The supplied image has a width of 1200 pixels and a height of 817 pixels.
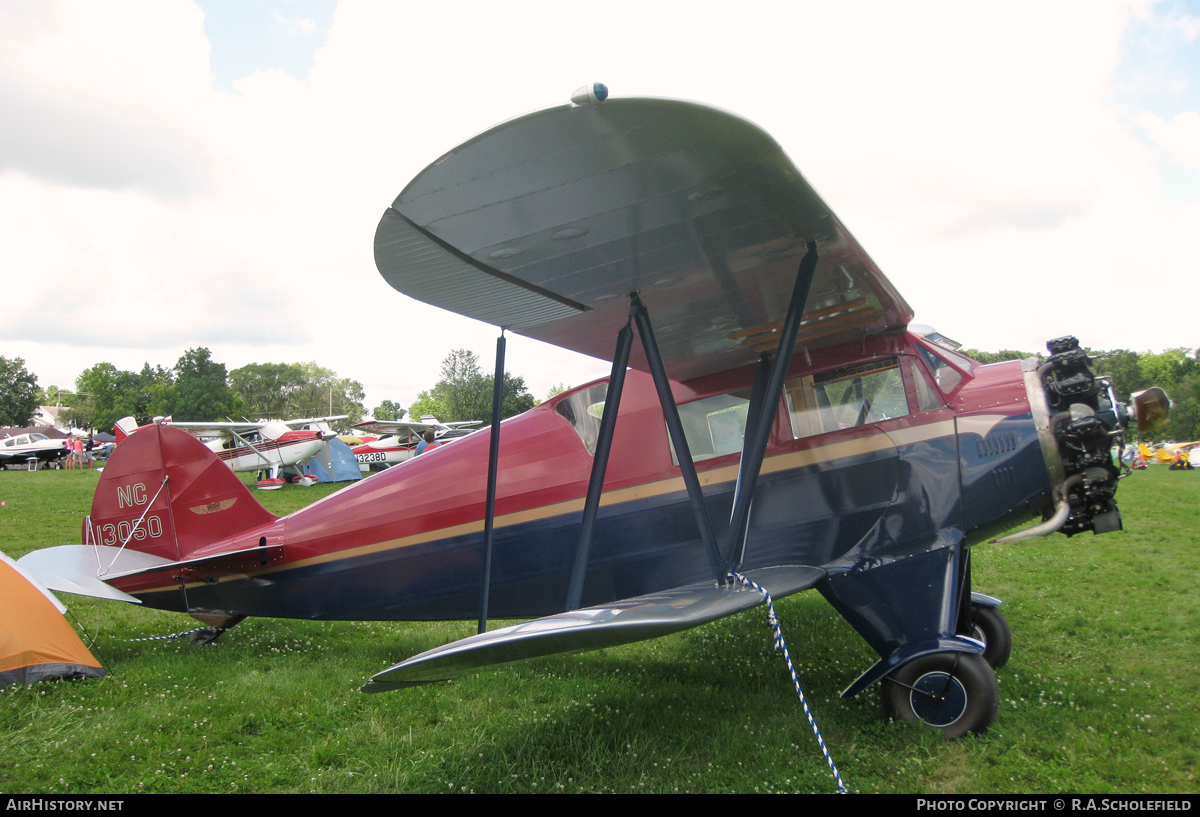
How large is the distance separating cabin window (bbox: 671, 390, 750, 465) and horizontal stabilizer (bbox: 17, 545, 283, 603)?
3.23 m

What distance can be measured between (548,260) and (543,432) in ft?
5.92

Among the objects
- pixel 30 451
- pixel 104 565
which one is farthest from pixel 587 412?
pixel 30 451

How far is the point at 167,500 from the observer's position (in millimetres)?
5668

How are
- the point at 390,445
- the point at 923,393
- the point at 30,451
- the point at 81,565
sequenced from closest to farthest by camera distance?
the point at 923,393, the point at 81,565, the point at 390,445, the point at 30,451

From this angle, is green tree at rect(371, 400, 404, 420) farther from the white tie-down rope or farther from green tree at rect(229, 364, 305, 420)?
the white tie-down rope

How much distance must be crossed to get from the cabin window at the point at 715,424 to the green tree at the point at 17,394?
371ft

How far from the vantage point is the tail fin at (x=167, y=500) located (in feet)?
18.5

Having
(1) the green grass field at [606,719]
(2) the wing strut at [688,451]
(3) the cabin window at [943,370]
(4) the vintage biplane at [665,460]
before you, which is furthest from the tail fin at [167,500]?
(3) the cabin window at [943,370]

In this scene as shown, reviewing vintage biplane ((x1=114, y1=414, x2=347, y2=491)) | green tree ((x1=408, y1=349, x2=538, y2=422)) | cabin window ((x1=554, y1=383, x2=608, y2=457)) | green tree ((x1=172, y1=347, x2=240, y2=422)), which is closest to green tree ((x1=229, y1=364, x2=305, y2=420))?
green tree ((x1=172, y1=347, x2=240, y2=422))

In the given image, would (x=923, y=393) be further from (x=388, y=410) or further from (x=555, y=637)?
(x=388, y=410)

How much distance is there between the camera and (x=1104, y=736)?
357cm

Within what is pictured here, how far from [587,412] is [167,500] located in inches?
146

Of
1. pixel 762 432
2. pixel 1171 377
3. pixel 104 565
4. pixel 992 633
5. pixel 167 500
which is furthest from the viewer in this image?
pixel 1171 377

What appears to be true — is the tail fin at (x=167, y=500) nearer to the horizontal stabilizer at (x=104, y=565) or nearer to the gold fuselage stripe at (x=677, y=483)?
the horizontal stabilizer at (x=104, y=565)
